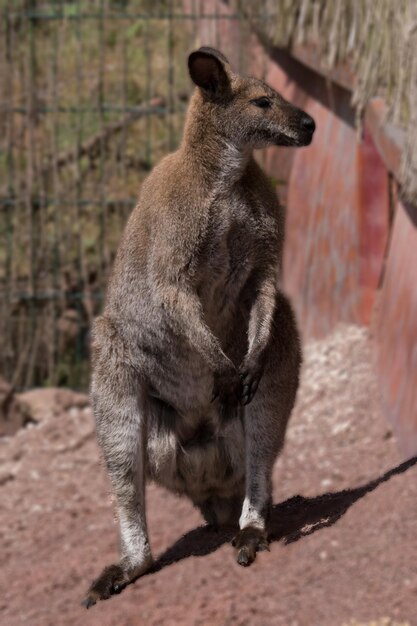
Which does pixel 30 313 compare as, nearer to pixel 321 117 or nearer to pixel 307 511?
pixel 321 117

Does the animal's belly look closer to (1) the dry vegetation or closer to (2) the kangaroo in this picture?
(2) the kangaroo

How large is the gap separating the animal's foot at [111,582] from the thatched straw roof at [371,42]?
2641 millimetres

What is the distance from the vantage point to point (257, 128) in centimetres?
579

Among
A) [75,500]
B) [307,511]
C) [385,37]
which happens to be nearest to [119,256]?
[307,511]

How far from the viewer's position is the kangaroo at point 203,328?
18.5 ft

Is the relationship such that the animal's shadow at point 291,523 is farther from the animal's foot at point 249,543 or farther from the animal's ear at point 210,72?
the animal's ear at point 210,72

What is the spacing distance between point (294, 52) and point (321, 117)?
53 centimetres

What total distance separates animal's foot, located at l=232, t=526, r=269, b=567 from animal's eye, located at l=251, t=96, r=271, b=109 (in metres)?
1.79

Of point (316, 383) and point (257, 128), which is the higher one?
point (257, 128)

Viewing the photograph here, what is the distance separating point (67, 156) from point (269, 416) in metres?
5.81

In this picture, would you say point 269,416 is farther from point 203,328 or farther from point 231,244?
point 231,244

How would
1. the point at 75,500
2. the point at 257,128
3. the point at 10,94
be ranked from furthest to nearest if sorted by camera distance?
1. the point at 10,94
2. the point at 75,500
3. the point at 257,128

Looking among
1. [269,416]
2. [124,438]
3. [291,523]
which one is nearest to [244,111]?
[269,416]

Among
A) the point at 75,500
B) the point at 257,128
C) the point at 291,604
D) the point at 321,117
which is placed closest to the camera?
the point at 291,604
